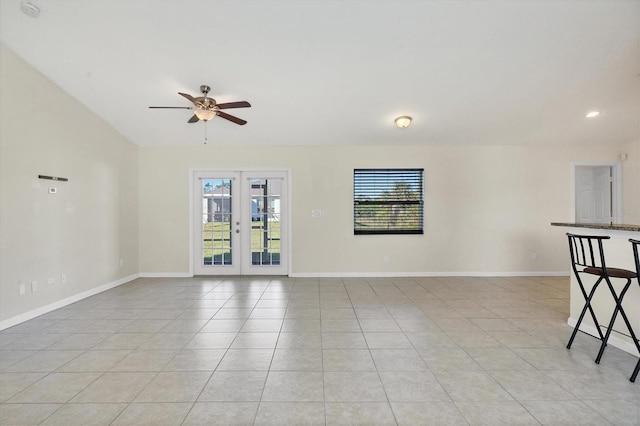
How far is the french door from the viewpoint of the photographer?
573 centimetres

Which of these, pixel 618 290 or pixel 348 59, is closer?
pixel 618 290

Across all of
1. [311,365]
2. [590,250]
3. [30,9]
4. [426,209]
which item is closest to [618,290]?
[590,250]

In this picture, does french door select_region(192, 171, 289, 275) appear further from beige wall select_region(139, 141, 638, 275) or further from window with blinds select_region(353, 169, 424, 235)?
window with blinds select_region(353, 169, 424, 235)

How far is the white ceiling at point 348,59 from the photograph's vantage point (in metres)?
2.79

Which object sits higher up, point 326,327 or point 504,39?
point 504,39

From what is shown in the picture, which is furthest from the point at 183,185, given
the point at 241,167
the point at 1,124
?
the point at 1,124

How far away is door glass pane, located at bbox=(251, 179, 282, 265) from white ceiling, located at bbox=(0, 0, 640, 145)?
4.01 ft

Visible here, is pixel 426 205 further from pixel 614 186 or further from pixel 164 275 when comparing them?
pixel 164 275

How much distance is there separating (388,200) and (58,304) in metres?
5.31

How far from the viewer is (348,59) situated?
336 cm

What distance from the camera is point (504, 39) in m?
3.05

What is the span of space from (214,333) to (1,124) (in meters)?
3.22

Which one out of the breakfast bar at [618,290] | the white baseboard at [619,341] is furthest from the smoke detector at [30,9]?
the white baseboard at [619,341]

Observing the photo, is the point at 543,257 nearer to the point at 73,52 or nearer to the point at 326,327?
the point at 326,327
